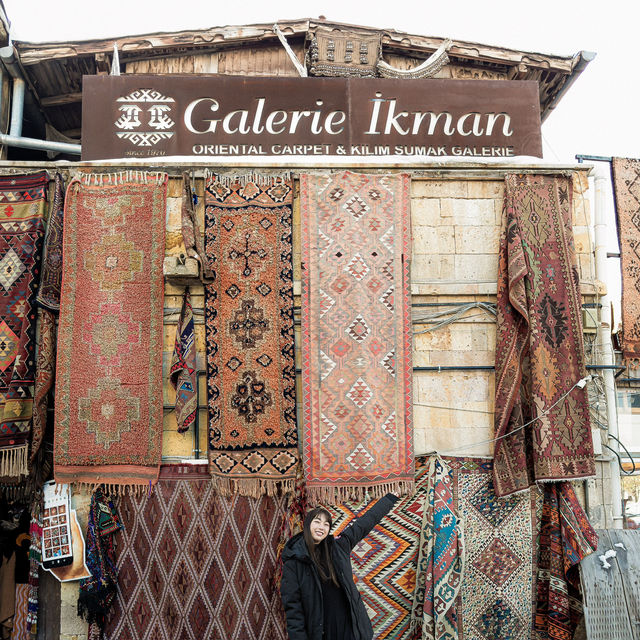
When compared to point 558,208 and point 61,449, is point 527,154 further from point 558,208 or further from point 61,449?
point 61,449

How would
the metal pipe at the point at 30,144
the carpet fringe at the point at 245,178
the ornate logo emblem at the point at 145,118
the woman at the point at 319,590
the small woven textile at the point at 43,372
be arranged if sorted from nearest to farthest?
the woman at the point at 319,590 < the small woven textile at the point at 43,372 < the carpet fringe at the point at 245,178 < the ornate logo emblem at the point at 145,118 < the metal pipe at the point at 30,144

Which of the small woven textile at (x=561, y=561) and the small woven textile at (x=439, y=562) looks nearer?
the small woven textile at (x=439, y=562)

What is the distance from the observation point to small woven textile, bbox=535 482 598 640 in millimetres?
4559

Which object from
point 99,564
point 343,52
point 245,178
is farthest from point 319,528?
point 343,52

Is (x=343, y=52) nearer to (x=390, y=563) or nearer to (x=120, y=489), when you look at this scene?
(x=120, y=489)

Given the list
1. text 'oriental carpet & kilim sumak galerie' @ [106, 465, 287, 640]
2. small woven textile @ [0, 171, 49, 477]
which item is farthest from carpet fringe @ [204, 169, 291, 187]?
text 'oriental carpet & kilim sumak galerie' @ [106, 465, 287, 640]

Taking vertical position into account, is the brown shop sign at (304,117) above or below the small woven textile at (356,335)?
above

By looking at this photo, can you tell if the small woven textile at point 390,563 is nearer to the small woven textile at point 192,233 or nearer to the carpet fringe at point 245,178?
the small woven textile at point 192,233

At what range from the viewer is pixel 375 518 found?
358 cm

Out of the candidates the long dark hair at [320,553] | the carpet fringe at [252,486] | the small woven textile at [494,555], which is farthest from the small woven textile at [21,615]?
the small woven textile at [494,555]

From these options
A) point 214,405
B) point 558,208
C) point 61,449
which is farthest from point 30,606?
point 558,208

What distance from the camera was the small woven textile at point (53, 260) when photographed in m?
4.80

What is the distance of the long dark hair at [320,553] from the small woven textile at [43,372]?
2.68 meters

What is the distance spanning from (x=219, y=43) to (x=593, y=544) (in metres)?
7.02
